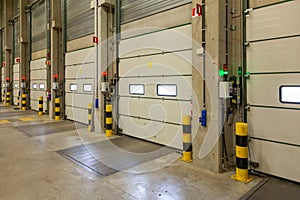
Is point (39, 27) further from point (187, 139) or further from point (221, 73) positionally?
point (221, 73)

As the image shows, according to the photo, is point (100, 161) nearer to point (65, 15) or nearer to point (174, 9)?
point (174, 9)

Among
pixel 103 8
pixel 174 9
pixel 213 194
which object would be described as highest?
pixel 103 8

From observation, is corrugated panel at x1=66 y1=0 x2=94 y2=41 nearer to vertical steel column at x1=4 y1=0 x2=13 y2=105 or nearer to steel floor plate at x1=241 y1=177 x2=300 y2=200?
steel floor plate at x1=241 y1=177 x2=300 y2=200

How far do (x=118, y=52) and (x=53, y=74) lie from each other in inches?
167

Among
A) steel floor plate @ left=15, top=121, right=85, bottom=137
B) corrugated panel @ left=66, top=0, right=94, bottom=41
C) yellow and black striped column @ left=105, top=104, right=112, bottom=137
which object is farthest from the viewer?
corrugated panel @ left=66, top=0, right=94, bottom=41

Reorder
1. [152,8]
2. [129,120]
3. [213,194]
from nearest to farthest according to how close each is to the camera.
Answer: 1. [213,194]
2. [152,8]
3. [129,120]

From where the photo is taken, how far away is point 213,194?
3.03 metres

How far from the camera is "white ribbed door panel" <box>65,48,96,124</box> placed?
7.92 metres

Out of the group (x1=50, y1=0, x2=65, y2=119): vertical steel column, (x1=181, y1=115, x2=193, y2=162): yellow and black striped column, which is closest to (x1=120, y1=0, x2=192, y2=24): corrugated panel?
(x1=181, y1=115, x2=193, y2=162): yellow and black striped column

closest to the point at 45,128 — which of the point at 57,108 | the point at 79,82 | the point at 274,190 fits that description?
the point at 57,108

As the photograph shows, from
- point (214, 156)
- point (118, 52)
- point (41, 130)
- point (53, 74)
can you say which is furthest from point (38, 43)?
point (214, 156)

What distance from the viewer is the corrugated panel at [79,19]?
25.3 feet

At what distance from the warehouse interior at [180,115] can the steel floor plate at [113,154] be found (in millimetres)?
22

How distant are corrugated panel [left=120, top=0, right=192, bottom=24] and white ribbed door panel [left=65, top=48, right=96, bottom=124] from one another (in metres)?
1.96
